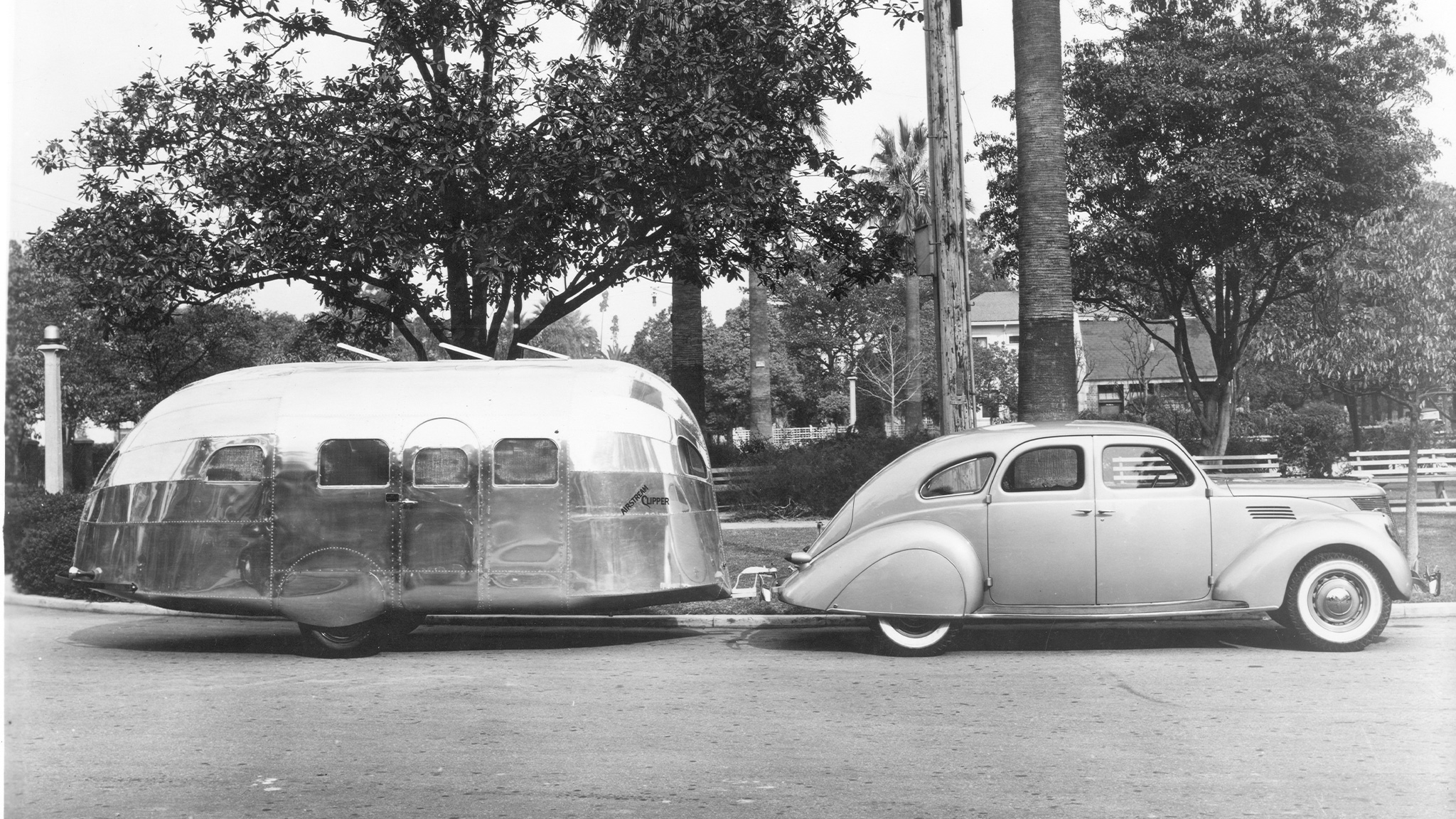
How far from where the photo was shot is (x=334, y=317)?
1683 cm

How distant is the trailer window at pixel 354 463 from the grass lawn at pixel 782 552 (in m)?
3.20

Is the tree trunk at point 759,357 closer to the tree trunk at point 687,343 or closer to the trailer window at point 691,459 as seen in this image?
the tree trunk at point 687,343

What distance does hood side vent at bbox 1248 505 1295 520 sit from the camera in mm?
8977

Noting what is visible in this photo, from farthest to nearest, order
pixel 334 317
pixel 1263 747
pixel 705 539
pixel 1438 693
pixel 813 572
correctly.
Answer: pixel 334 317
pixel 705 539
pixel 813 572
pixel 1438 693
pixel 1263 747

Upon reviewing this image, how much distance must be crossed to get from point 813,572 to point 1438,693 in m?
4.36

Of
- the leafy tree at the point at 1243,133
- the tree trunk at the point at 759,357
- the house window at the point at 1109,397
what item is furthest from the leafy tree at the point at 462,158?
the house window at the point at 1109,397

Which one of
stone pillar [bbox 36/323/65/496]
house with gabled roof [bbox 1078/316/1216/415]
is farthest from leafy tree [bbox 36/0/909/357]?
house with gabled roof [bbox 1078/316/1216/415]

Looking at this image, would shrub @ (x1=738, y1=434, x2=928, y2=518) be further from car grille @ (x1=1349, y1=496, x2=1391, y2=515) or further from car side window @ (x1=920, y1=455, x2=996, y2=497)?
car grille @ (x1=1349, y1=496, x2=1391, y2=515)

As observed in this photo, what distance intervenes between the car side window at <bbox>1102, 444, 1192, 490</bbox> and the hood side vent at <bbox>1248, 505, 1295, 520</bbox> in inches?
20.9

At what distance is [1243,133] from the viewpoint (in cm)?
2183

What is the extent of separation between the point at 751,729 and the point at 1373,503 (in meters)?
5.70

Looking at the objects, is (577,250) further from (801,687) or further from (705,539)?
(801,687)

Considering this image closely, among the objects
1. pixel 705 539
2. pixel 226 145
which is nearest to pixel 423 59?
pixel 226 145

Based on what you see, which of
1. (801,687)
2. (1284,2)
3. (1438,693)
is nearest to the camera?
(1438,693)
